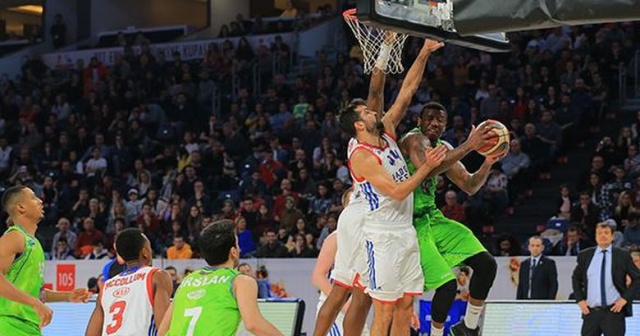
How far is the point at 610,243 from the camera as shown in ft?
45.5

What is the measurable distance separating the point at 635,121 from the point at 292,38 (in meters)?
9.60

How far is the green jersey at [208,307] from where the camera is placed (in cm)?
700

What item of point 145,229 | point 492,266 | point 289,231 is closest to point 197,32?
point 145,229

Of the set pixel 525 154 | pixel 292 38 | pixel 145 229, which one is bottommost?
pixel 145 229

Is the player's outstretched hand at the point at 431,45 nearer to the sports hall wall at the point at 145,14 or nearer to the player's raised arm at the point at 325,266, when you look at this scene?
the player's raised arm at the point at 325,266

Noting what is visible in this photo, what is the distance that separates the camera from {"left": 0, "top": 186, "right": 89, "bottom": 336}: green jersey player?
891 cm

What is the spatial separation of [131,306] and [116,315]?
0.13m

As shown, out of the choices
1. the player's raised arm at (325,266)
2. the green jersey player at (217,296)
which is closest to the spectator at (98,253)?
the player's raised arm at (325,266)

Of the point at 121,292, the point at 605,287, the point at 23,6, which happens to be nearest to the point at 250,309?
the point at 121,292

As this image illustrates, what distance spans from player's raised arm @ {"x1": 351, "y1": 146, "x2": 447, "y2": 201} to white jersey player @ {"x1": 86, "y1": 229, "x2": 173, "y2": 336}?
1586 mm

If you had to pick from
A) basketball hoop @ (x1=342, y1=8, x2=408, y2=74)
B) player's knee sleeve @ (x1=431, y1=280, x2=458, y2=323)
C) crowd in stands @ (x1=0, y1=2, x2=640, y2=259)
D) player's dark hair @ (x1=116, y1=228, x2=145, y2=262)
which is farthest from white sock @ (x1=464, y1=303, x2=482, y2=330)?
crowd in stands @ (x1=0, y1=2, x2=640, y2=259)

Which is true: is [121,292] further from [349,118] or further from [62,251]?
[62,251]

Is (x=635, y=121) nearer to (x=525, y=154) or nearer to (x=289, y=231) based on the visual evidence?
(x=525, y=154)

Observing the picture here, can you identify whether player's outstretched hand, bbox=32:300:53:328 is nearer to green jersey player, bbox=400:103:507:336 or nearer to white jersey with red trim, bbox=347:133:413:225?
white jersey with red trim, bbox=347:133:413:225
